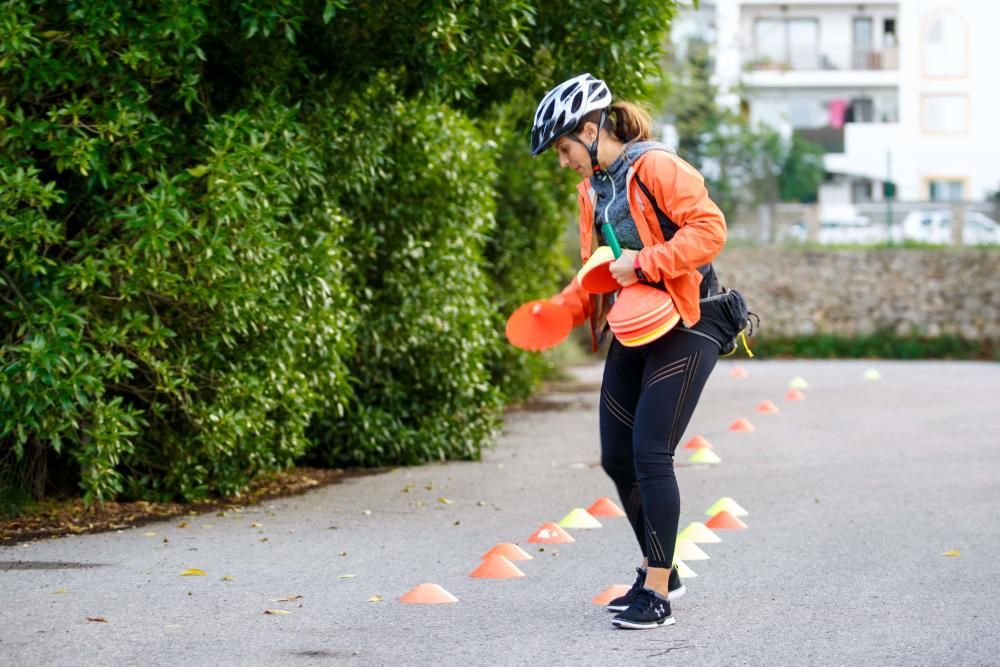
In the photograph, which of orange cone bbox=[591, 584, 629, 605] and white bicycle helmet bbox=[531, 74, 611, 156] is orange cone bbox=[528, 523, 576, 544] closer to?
orange cone bbox=[591, 584, 629, 605]

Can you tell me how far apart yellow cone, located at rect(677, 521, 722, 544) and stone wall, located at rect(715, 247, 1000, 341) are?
1823 centimetres

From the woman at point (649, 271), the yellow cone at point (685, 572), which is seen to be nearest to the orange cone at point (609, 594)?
the woman at point (649, 271)

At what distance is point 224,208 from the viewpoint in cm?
783

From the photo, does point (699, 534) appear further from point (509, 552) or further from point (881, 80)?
point (881, 80)

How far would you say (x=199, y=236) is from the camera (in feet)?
25.7

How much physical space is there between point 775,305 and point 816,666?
856 inches

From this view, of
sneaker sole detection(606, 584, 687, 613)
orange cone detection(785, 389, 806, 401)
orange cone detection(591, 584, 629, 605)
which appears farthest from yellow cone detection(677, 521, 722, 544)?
orange cone detection(785, 389, 806, 401)

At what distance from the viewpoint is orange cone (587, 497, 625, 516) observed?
340 inches

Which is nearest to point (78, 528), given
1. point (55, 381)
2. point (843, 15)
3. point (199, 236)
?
point (55, 381)

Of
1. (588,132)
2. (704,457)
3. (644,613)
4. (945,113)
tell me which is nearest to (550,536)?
(644,613)

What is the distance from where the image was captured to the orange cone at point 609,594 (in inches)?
240

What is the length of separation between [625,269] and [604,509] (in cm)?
338

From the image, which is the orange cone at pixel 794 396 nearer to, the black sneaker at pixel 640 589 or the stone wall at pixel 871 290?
the stone wall at pixel 871 290

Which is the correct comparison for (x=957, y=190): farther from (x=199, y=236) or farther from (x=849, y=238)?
(x=199, y=236)
